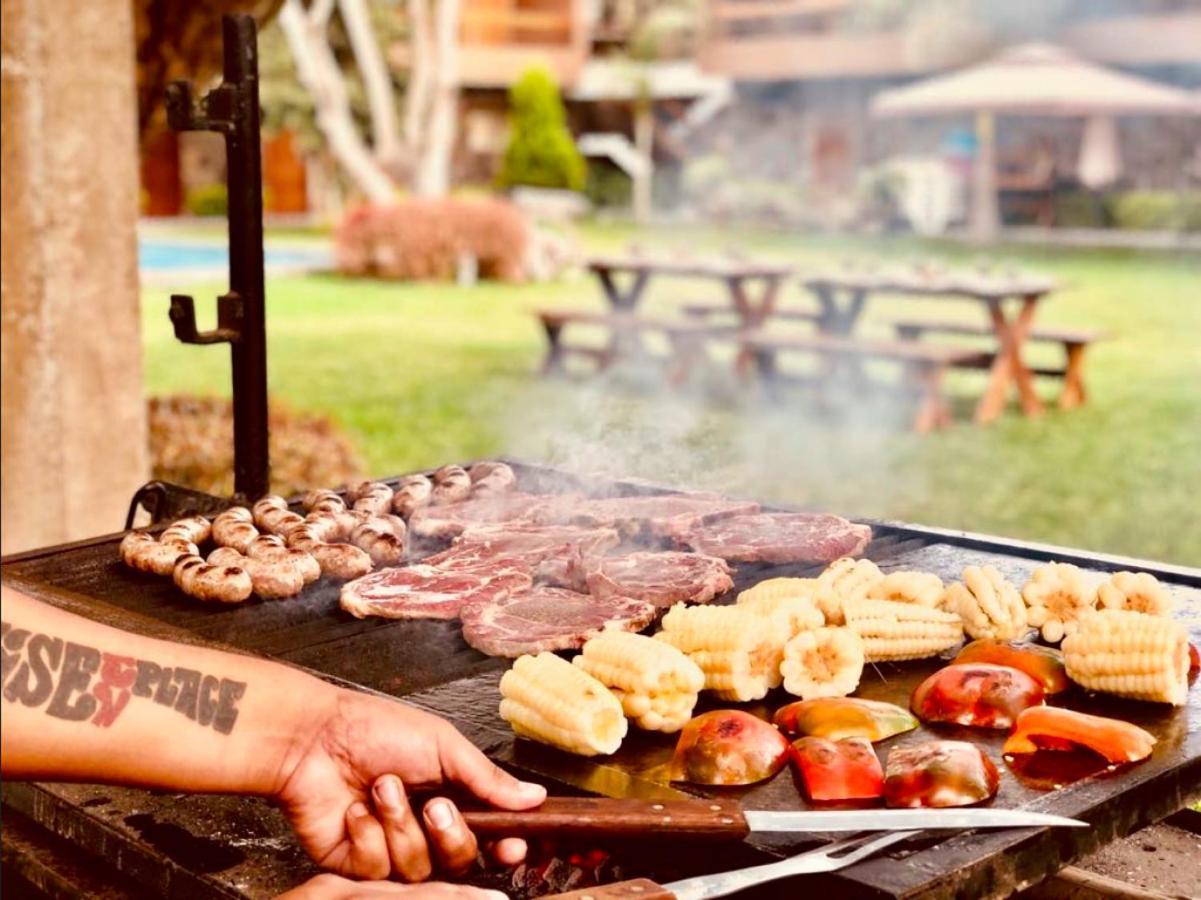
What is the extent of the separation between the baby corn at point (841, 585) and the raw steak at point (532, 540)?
71 centimetres

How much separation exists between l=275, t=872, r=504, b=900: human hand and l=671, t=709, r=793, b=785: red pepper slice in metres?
0.45

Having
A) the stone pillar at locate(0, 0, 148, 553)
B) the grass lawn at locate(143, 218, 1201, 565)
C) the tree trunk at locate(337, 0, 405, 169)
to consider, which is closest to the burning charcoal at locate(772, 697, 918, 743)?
the grass lawn at locate(143, 218, 1201, 565)

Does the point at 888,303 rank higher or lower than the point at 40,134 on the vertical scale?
lower

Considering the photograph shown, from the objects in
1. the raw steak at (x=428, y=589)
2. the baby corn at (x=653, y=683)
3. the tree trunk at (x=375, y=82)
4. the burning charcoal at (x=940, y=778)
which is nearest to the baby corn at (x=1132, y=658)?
the burning charcoal at (x=940, y=778)

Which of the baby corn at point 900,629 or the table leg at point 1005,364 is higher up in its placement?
the baby corn at point 900,629

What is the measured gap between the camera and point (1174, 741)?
2691 mm

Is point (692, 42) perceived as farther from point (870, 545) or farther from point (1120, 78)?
point (870, 545)

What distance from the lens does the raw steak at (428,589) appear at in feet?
11.2

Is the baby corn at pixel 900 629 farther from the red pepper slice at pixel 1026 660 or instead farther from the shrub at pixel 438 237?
the shrub at pixel 438 237

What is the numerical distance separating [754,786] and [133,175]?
16.9 feet

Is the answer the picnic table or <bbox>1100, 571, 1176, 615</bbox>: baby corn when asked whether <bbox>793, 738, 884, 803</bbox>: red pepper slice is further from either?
the picnic table

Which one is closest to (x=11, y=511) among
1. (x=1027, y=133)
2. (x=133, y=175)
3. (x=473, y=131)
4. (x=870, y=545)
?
(x=133, y=175)

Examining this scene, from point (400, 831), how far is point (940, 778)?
0.88 metres

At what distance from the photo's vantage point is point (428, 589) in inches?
139
